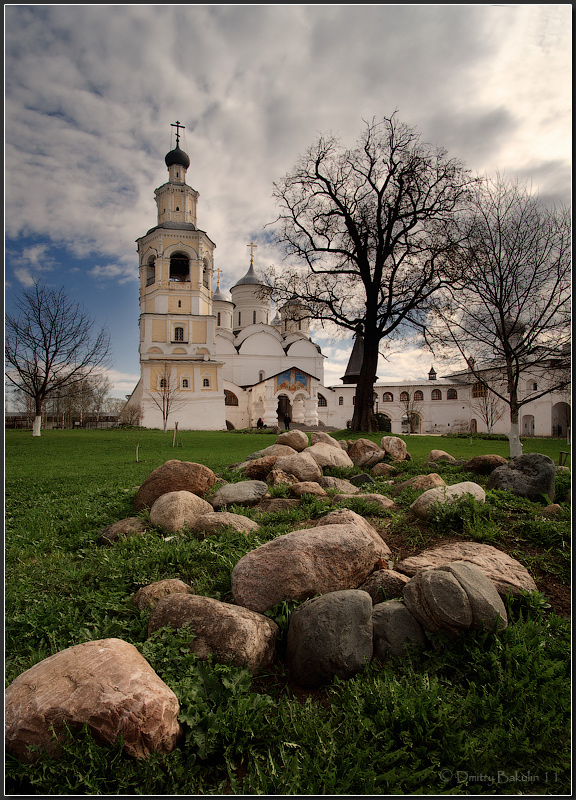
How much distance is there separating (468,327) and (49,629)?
11.5 metres

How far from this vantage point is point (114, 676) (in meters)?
2.18

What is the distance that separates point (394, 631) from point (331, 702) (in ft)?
2.14

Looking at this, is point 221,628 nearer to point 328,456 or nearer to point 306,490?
point 306,490

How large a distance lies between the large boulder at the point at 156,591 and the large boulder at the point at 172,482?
8.04 feet

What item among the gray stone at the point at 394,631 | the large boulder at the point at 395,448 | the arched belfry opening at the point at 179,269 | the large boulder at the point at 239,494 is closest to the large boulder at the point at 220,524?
the large boulder at the point at 239,494

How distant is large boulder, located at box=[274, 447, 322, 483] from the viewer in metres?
7.11

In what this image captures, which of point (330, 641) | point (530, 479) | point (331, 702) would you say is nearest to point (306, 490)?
point (530, 479)

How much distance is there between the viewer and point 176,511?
5133mm

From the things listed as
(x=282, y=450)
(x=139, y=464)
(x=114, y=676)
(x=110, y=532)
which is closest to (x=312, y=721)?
(x=114, y=676)

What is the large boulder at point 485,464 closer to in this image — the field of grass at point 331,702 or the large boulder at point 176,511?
the field of grass at point 331,702

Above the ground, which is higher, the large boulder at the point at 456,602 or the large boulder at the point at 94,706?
the large boulder at the point at 456,602

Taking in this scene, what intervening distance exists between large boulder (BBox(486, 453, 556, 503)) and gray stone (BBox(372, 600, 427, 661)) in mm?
2759

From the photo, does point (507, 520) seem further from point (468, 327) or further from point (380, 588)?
point (468, 327)

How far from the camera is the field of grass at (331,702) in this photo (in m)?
1.98
